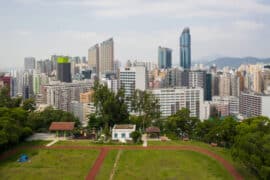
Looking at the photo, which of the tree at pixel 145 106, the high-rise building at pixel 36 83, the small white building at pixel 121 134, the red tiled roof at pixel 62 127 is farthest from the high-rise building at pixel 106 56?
the small white building at pixel 121 134

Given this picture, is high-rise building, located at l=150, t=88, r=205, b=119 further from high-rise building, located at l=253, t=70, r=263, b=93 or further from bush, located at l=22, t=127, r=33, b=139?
bush, located at l=22, t=127, r=33, b=139

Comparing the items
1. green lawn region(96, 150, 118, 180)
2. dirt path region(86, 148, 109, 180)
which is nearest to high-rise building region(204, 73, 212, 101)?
dirt path region(86, 148, 109, 180)

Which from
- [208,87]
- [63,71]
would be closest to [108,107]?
[63,71]

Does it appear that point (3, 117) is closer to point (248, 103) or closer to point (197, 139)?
point (197, 139)

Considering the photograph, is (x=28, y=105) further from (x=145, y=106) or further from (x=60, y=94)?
(x=60, y=94)

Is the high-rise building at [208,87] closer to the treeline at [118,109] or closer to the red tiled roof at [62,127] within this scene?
the treeline at [118,109]

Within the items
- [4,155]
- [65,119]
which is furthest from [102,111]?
[4,155]
